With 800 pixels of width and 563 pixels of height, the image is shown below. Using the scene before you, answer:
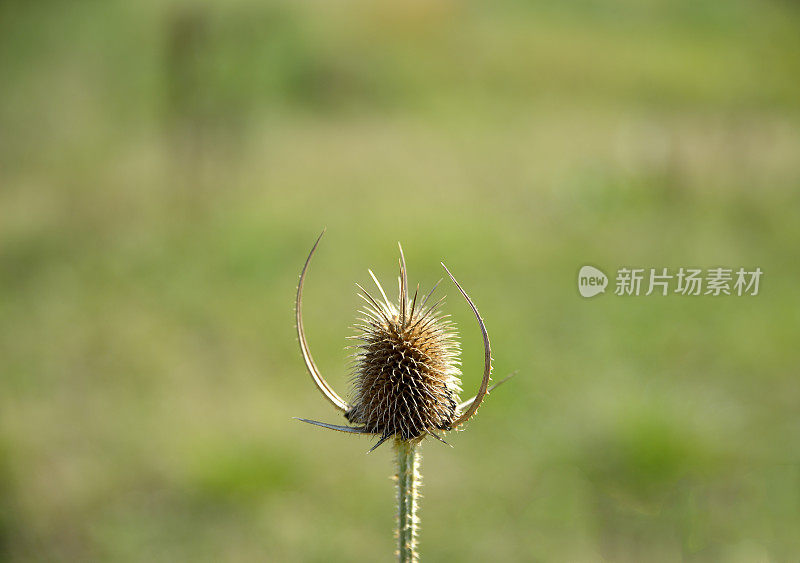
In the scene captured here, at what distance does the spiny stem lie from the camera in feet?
3.94

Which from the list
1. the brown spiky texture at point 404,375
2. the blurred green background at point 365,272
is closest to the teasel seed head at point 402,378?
the brown spiky texture at point 404,375

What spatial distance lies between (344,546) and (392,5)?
9442mm

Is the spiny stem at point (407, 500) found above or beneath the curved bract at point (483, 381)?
beneath

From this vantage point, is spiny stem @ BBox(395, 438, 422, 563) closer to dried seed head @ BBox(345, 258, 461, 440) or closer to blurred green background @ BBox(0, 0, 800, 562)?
dried seed head @ BBox(345, 258, 461, 440)

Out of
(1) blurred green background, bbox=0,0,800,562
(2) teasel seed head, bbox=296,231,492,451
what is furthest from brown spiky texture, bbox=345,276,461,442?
(1) blurred green background, bbox=0,0,800,562

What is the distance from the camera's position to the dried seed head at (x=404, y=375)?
1.31 m

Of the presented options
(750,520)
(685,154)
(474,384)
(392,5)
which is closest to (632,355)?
(474,384)

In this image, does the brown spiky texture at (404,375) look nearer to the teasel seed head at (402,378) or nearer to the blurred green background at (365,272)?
the teasel seed head at (402,378)

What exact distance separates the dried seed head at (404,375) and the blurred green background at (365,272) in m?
2.24

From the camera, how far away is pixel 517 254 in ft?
19.5

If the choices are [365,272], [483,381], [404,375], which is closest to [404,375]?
[404,375]

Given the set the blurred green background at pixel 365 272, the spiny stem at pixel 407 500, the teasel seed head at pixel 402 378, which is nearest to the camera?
the spiny stem at pixel 407 500

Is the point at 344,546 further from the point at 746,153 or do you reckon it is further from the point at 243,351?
the point at 746,153

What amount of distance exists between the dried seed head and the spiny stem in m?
0.03
